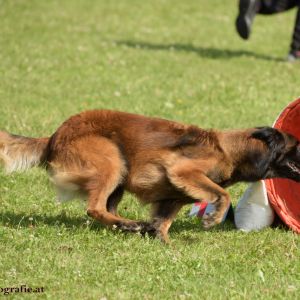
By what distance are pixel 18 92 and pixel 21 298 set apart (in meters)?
7.73

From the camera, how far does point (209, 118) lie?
35.8 feet

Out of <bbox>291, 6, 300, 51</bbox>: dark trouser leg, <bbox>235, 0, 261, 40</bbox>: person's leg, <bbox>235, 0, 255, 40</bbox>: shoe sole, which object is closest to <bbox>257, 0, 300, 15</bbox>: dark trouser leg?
<bbox>235, 0, 261, 40</bbox>: person's leg

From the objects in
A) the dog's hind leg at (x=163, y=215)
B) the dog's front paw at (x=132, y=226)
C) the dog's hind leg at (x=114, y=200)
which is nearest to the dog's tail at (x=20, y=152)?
the dog's hind leg at (x=114, y=200)

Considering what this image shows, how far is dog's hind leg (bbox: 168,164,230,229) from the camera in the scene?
6.33 metres

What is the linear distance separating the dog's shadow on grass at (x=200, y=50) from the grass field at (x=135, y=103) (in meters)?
0.04

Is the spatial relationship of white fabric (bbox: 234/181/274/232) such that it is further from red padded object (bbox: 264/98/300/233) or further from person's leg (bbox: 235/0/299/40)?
person's leg (bbox: 235/0/299/40)

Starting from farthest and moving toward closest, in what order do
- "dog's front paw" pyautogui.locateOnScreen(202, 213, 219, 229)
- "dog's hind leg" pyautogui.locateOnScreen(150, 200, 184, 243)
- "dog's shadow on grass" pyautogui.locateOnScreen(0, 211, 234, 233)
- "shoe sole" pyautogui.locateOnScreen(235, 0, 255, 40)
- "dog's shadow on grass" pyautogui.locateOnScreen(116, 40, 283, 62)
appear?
"dog's shadow on grass" pyautogui.locateOnScreen(116, 40, 283, 62) → "shoe sole" pyautogui.locateOnScreen(235, 0, 255, 40) → "dog's shadow on grass" pyautogui.locateOnScreen(0, 211, 234, 233) → "dog's hind leg" pyautogui.locateOnScreen(150, 200, 184, 243) → "dog's front paw" pyautogui.locateOnScreen(202, 213, 219, 229)

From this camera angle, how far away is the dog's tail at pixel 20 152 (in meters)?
6.63

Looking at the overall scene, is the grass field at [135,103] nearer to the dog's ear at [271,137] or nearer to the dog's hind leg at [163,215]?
the dog's hind leg at [163,215]

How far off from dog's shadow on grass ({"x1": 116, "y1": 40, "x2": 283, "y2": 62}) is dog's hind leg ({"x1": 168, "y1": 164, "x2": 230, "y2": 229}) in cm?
938

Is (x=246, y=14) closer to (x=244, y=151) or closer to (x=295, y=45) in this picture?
(x=295, y=45)

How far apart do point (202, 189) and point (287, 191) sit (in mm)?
1624

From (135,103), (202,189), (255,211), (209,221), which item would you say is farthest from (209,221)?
(135,103)

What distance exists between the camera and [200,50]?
1620cm
